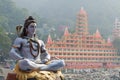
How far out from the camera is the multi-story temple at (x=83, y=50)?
3212 centimetres

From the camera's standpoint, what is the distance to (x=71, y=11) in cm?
7669

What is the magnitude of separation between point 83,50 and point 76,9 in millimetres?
44378

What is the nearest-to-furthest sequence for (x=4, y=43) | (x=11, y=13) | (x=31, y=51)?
(x=31, y=51), (x=4, y=43), (x=11, y=13)

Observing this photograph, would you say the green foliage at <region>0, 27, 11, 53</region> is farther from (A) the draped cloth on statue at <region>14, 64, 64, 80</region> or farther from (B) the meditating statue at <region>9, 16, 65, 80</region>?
(A) the draped cloth on statue at <region>14, 64, 64, 80</region>

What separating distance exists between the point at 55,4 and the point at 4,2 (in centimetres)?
2753

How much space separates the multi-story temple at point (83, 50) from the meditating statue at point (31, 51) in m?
27.3

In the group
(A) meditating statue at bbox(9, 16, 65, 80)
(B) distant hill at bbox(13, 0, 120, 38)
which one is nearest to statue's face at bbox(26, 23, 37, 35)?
(A) meditating statue at bbox(9, 16, 65, 80)

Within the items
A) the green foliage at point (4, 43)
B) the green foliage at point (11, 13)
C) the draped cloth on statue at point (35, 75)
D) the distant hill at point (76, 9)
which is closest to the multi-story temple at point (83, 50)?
the green foliage at point (4, 43)

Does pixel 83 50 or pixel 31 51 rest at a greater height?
pixel 31 51

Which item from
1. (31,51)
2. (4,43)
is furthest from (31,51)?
(4,43)

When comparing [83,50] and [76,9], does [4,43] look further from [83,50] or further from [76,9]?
[76,9]

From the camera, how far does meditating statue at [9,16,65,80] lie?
399cm

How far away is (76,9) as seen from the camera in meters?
77.6

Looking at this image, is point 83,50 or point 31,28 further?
point 83,50
